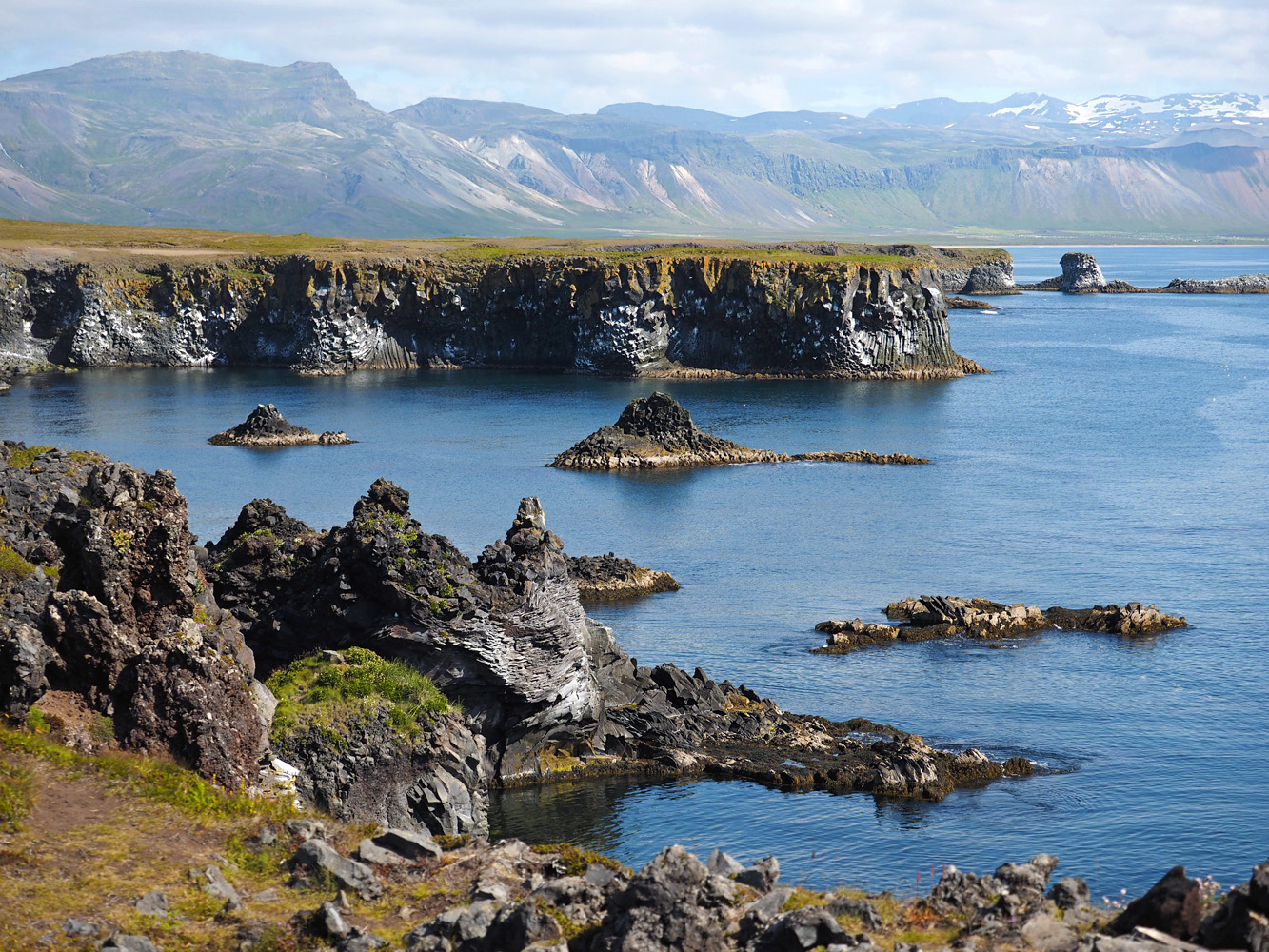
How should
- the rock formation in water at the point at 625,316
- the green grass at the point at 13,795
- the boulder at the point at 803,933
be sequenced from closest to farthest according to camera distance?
the boulder at the point at 803,933, the green grass at the point at 13,795, the rock formation in water at the point at 625,316

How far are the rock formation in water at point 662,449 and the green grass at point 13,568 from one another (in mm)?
79213

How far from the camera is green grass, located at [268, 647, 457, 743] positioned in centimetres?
3541

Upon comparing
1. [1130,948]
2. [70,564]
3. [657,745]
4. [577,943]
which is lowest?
[657,745]

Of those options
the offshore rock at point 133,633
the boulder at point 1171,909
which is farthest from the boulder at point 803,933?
the offshore rock at point 133,633

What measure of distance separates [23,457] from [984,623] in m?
43.8

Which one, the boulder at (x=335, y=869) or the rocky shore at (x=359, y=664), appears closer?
the boulder at (x=335, y=869)

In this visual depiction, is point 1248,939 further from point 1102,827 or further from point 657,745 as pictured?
point 657,745

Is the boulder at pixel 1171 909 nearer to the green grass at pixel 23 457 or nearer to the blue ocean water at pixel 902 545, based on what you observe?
the blue ocean water at pixel 902 545

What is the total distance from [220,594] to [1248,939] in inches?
1426

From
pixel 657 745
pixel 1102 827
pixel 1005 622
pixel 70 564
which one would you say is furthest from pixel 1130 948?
pixel 1005 622

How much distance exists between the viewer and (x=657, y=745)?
1877 inches

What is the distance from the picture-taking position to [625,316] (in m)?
186

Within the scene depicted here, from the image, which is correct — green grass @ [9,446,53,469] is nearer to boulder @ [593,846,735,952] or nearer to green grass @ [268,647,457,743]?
green grass @ [268,647,457,743]

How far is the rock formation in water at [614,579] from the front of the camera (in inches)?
2835
